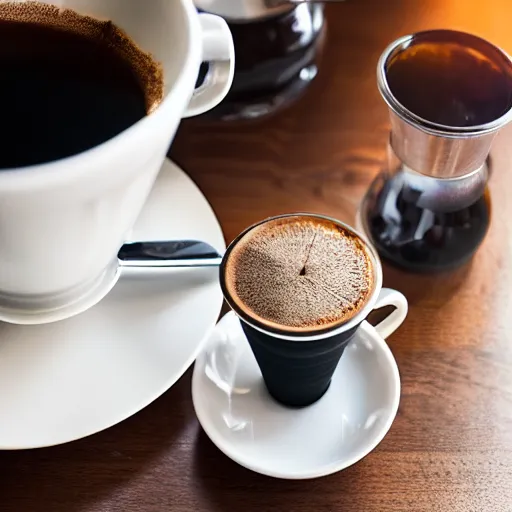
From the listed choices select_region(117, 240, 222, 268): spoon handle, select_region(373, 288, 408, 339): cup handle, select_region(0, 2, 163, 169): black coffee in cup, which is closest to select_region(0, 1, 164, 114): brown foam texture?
select_region(0, 2, 163, 169): black coffee in cup

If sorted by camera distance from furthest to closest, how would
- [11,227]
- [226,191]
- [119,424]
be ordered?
[226,191], [119,424], [11,227]

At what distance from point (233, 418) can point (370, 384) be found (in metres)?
0.10

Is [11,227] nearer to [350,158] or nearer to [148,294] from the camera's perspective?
[148,294]

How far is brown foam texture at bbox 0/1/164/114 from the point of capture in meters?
0.60

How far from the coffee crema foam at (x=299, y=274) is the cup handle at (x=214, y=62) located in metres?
0.10

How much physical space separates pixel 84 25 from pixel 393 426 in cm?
39

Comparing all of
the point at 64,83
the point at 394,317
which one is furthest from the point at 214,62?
the point at 394,317

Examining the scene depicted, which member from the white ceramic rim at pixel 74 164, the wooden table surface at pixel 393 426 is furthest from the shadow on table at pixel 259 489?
the white ceramic rim at pixel 74 164

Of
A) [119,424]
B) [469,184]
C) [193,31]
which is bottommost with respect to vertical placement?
[119,424]

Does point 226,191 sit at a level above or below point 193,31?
below

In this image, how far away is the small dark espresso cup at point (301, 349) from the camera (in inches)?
18.9

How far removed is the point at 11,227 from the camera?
0.46 m

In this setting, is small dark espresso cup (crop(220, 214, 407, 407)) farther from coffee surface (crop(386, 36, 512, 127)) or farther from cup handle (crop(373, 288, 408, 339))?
coffee surface (crop(386, 36, 512, 127))

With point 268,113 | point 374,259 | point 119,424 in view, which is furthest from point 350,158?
point 119,424
